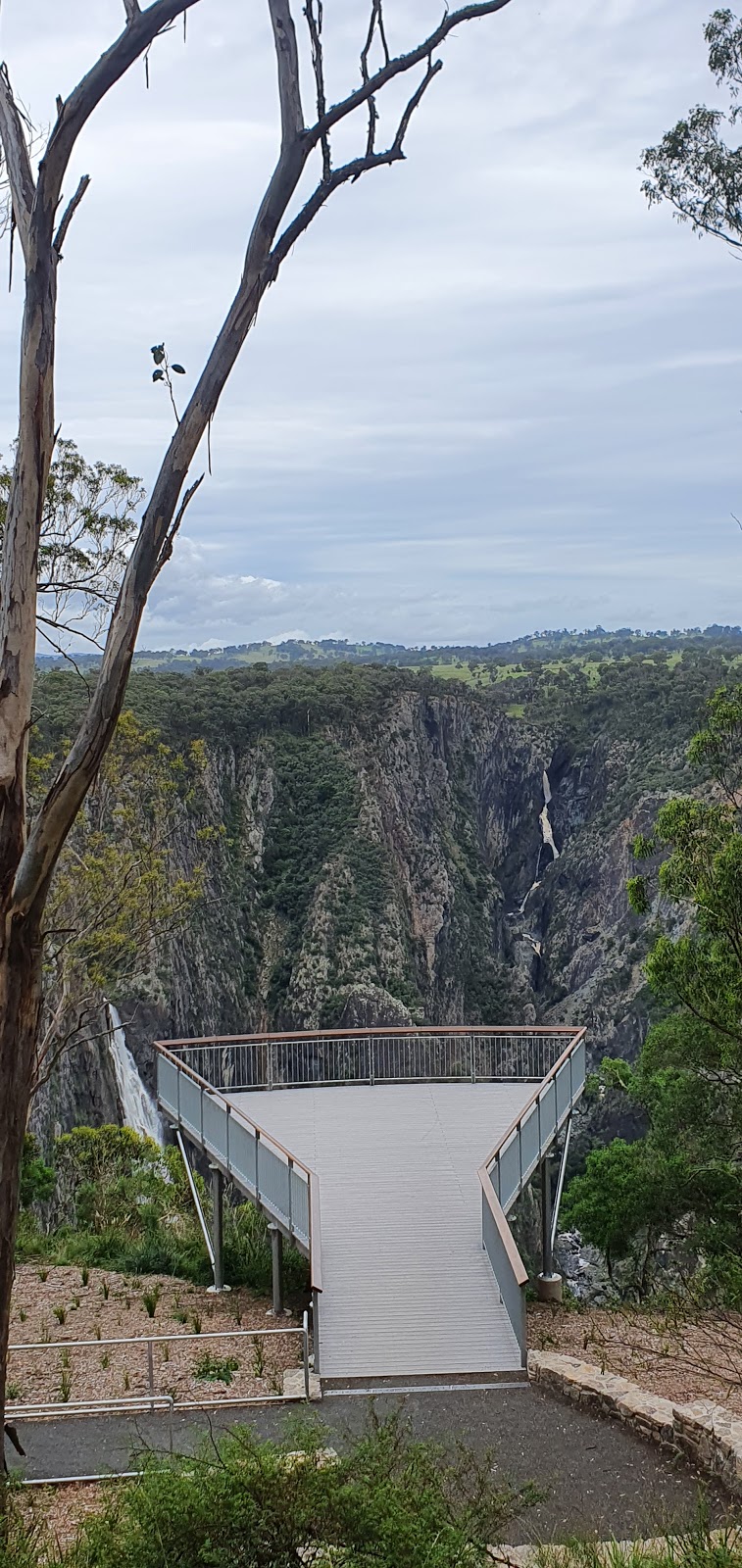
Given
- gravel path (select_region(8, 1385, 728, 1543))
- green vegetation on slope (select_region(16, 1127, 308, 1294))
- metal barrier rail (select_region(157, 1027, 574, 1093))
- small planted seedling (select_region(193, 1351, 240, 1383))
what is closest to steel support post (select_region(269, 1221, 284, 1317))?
green vegetation on slope (select_region(16, 1127, 308, 1294))

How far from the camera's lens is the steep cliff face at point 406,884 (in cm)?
4541

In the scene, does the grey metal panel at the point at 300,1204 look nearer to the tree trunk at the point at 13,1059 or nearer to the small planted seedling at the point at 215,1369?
the small planted seedling at the point at 215,1369

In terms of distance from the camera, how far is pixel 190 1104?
1410 centimetres

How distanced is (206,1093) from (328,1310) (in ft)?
10.9

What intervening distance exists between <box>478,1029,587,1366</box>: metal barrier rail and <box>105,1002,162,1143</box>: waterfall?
16655 mm

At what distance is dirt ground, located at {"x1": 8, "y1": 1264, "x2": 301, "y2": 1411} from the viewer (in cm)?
947

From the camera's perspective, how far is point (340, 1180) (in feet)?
42.9

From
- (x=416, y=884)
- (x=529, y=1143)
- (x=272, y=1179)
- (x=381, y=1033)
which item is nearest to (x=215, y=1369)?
(x=272, y=1179)

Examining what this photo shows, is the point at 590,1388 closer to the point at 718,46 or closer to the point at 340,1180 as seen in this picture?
the point at 340,1180

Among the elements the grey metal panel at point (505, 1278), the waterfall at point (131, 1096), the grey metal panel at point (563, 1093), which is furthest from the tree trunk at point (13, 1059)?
the waterfall at point (131, 1096)

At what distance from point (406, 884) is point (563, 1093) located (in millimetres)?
45160

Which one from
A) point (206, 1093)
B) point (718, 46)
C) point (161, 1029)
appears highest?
point (718, 46)

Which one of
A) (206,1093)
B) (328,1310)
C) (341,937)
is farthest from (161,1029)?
(328,1310)

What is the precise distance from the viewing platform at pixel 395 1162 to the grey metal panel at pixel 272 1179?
0.06 ft
